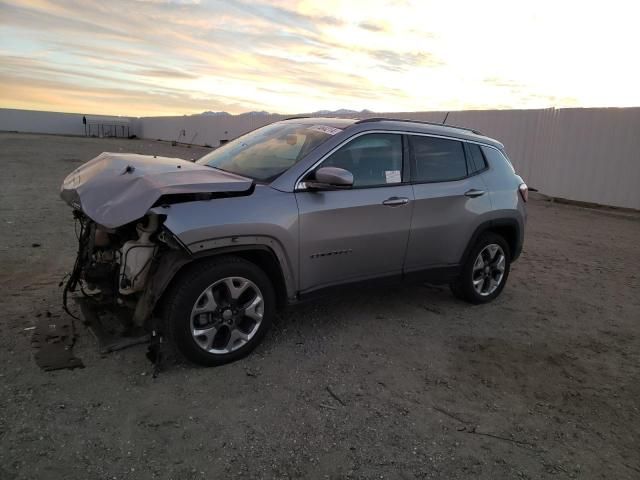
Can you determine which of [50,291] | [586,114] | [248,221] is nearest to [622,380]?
[248,221]

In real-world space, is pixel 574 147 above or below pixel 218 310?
above

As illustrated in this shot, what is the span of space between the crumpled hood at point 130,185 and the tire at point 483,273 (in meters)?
2.76

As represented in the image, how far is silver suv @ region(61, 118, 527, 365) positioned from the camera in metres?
3.54

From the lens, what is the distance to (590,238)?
32.7 feet

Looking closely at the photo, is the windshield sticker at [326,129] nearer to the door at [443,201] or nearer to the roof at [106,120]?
the door at [443,201]

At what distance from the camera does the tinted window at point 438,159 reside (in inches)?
193

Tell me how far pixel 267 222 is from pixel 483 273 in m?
2.94

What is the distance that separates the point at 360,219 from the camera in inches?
171

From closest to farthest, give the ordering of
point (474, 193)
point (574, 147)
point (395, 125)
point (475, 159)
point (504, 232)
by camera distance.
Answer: point (395, 125)
point (474, 193)
point (475, 159)
point (504, 232)
point (574, 147)

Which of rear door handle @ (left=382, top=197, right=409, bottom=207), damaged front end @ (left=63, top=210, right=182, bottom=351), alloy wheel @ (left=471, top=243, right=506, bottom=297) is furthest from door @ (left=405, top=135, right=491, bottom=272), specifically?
damaged front end @ (left=63, top=210, right=182, bottom=351)

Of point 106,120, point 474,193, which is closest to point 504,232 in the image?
point 474,193

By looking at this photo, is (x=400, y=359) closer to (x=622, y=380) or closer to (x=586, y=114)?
(x=622, y=380)

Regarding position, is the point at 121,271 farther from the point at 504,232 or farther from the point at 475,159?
the point at 504,232

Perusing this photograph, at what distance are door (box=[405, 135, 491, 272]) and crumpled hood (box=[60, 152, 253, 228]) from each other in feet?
5.89
